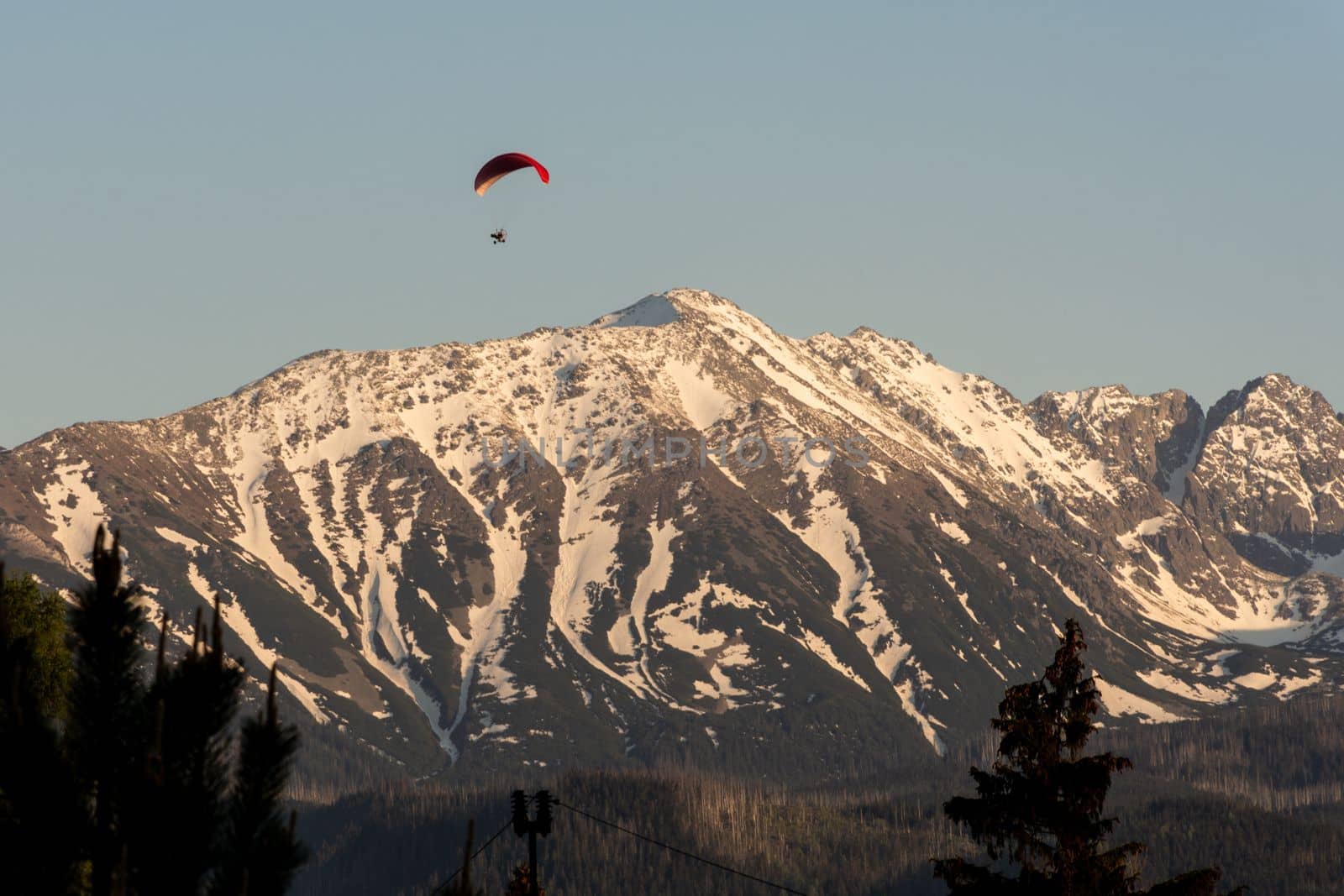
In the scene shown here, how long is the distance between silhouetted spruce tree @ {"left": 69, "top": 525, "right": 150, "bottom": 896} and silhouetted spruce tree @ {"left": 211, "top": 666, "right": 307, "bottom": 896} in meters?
1.77

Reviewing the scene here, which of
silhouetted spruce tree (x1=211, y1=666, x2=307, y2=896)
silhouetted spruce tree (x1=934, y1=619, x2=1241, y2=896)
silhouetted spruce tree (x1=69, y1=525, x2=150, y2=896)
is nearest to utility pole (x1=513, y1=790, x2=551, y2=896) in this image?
silhouetted spruce tree (x1=934, y1=619, x2=1241, y2=896)

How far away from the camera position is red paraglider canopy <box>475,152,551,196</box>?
512 feet

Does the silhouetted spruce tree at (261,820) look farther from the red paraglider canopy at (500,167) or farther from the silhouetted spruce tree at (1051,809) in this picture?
the red paraglider canopy at (500,167)

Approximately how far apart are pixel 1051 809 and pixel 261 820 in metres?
24.1

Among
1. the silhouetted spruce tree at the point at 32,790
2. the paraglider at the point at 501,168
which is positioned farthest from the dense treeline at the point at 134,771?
the paraglider at the point at 501,168

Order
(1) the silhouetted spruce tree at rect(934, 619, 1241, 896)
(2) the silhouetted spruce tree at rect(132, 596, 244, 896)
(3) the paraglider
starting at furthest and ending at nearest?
(3) the paraglider → (1) the silhouetted spruce tree at rect(934, 619, 1241, 896) → (2) the silhouetted spruce tree at rect(132, 596, 244, 896)

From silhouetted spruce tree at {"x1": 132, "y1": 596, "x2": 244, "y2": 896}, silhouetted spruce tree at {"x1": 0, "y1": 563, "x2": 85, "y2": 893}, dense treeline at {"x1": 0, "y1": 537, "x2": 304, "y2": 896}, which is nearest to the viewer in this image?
silhouetted spruce tree at {"x1": 0, "y1": 563, "x2": 85, "y2": 893}

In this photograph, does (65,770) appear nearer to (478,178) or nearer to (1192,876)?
(1192,876)

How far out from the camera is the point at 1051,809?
54312 millimetres

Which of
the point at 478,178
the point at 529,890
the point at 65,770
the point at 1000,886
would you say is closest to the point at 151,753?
the point at 65,770

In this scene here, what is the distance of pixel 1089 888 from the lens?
53.0 meters

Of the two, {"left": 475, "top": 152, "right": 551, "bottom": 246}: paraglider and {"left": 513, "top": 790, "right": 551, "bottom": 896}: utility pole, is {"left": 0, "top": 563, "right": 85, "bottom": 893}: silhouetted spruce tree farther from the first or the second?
Answer: {"left": 475, "top": 152, "right": 551, "bottom": 246}: paraglider

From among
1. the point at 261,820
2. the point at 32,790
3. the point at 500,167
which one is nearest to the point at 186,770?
the point at 261,820

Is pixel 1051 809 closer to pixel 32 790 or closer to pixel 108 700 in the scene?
pixel 108 700
